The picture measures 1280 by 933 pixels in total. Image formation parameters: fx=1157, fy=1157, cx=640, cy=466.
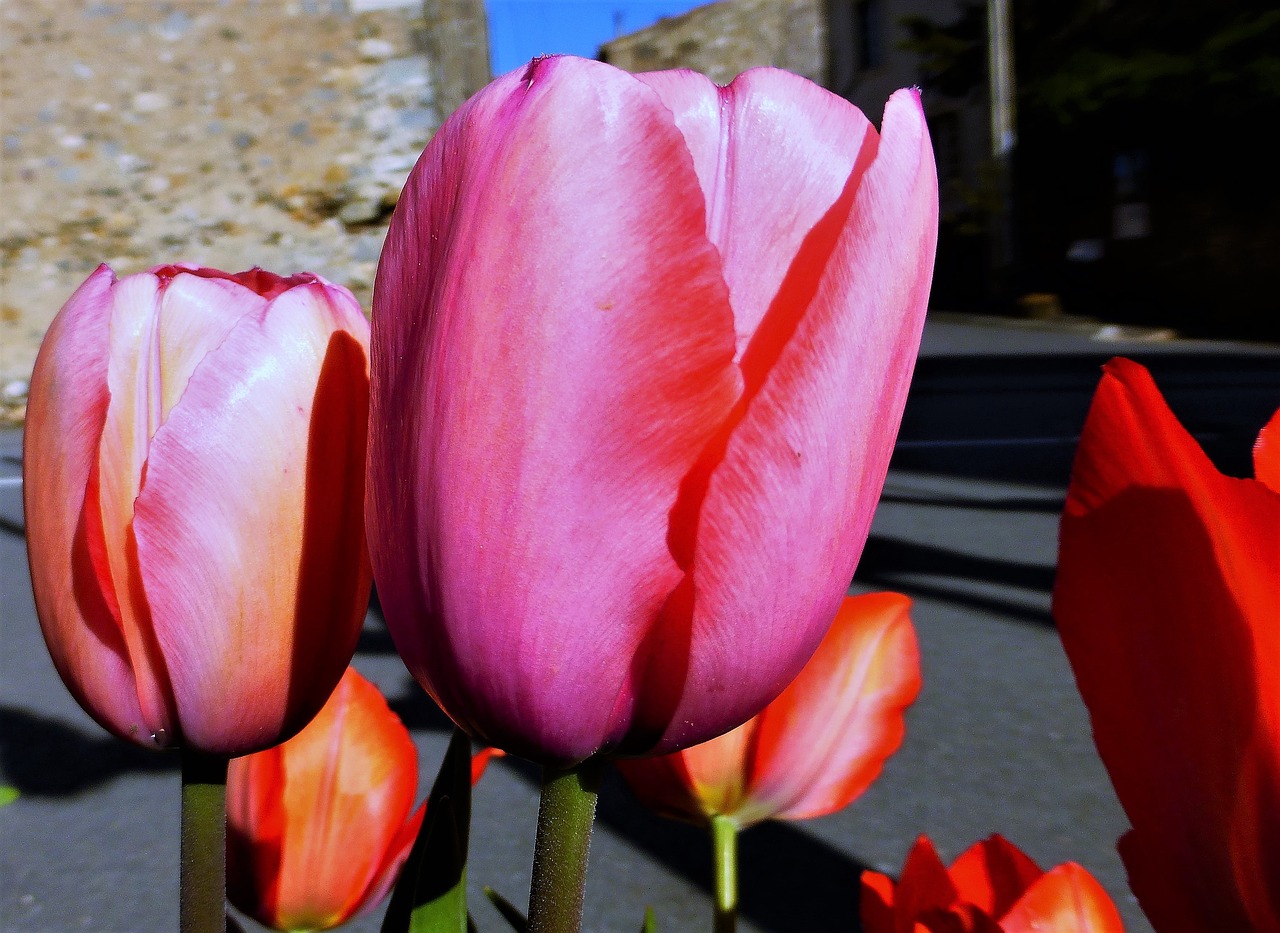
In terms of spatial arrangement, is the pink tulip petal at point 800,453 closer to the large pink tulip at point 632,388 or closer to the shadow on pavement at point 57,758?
the large pink tulip at point 632,388

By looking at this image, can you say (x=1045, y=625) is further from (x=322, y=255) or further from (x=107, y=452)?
(x=322, y=255)

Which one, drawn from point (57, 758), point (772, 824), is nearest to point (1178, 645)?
point (772, 824)

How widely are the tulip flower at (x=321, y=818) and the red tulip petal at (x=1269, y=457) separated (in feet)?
0.79

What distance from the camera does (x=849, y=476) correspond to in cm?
22

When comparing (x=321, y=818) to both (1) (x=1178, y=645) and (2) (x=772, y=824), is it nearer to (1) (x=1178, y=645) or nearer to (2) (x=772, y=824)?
(1) (x=1178, y=645)

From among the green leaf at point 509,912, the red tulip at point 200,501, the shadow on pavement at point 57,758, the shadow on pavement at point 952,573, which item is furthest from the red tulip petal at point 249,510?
the shadow on pavement at point 952,573

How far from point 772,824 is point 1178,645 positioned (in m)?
1.34

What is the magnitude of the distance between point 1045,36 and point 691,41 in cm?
665

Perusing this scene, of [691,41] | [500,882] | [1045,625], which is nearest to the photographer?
[500,882]

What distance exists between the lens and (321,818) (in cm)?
34

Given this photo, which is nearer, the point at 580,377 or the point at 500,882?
the point at 580,377

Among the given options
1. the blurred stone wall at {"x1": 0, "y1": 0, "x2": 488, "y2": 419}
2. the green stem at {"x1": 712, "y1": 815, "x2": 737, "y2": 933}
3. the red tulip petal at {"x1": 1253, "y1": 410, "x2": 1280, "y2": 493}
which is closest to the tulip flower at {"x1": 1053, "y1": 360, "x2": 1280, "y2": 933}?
the red tulip petal at {"x1": 1253, "y1": 410, "x2": 1280, "y2": 493}

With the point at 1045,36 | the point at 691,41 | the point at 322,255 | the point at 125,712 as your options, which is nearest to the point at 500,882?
the point at 125,712

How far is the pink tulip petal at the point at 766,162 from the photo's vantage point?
0.70ft
